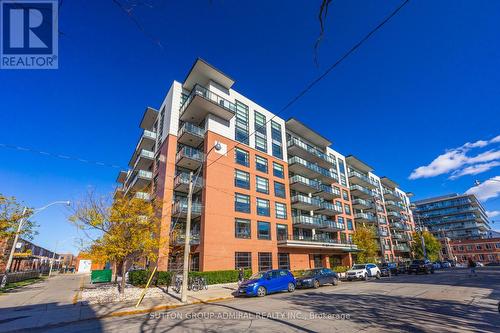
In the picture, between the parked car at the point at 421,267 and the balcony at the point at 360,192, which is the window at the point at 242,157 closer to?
the parked car at the point at 421,267

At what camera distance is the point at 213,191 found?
85.1 feet

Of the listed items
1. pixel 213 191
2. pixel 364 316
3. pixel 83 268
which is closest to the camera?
pixel 364 316

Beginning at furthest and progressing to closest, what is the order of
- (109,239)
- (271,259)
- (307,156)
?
(307,156) < (271,259) < (109,239)

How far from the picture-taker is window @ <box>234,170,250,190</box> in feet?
94.2

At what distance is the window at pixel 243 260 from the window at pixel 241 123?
1311cm

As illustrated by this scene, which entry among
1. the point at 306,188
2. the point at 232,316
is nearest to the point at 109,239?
the point at 232,316

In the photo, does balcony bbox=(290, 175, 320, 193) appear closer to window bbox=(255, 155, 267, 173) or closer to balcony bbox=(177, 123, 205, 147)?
window bbox=(255, 155, 267, 173)

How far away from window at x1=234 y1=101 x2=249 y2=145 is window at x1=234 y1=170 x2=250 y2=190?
4.13 meters

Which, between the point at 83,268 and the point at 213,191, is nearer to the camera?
the point at 213,191

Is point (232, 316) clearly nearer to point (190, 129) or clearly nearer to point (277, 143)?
point (190, 129)

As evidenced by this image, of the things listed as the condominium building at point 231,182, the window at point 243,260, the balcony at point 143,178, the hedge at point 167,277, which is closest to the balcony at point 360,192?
the condominium building at point 231,182

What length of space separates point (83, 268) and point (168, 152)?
67846 millimetres

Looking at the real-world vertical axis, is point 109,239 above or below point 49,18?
below

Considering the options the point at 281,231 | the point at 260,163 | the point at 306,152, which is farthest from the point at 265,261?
the point at 306,152
